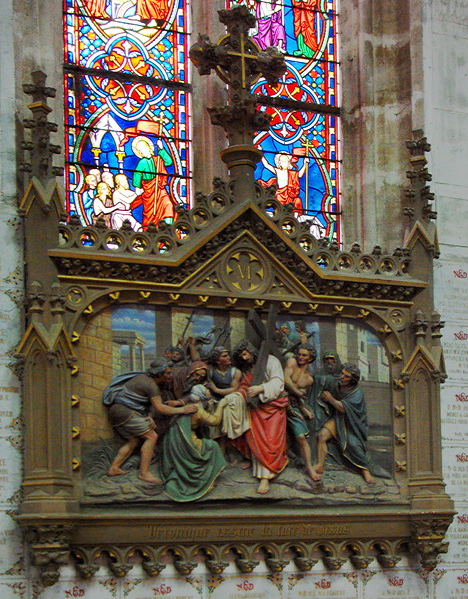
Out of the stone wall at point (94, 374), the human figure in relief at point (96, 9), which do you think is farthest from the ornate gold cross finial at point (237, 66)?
the stone wall at point (94, 374)

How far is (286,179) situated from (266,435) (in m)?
2.87

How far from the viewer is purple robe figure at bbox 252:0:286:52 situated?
1330 cm

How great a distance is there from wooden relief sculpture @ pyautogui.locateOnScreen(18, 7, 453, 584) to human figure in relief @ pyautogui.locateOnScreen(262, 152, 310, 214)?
51.5 inches

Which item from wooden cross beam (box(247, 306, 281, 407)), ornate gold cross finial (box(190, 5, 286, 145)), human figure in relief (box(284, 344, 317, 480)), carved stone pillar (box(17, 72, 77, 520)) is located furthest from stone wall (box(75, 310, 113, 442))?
ornate gold cross finial (box(190, 5, 286, 145))

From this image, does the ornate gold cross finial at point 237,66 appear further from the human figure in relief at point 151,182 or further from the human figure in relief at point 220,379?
the human figure in relief at point 220,379

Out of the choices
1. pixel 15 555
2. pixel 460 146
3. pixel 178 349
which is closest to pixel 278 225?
pixel 178 349

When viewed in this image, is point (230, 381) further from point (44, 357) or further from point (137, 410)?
point (44, 357)

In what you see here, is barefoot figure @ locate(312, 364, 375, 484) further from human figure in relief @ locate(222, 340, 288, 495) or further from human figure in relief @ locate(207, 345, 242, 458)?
human figure in relief @ locate(207, 345, 242, 458)

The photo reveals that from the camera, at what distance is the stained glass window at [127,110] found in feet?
40.4

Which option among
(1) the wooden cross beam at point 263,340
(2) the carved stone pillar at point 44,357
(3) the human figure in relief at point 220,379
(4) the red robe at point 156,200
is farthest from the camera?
(4) the red robe at point 156,200

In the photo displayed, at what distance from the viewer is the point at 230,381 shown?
11.2 meters

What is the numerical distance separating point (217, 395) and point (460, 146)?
3.33 meters

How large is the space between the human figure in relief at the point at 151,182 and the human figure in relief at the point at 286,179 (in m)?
0.98

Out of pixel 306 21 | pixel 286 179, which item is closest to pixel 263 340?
pixel 286 179
